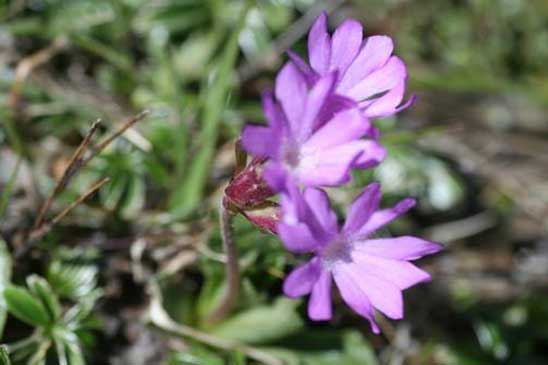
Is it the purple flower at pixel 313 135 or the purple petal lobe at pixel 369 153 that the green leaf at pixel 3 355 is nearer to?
the purple flower at pixel 313 135

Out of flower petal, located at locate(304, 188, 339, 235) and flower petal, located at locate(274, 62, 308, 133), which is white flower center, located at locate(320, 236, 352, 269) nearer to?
flower petal, located at locate(304, 188, 339, 235)

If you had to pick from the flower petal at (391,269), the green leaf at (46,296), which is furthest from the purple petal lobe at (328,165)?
the green leaf at (46,296)

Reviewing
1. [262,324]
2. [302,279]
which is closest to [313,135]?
[302,279]

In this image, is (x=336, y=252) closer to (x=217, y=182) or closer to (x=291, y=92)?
(x=291, y=92)

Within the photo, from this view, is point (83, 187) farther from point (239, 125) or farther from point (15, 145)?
point (239, 125)

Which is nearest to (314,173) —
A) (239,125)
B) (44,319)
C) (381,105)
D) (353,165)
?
(353,165)
